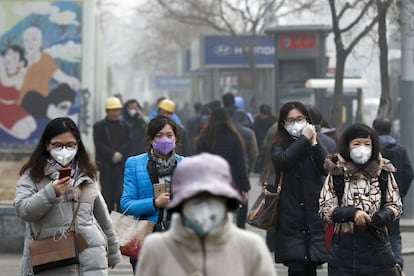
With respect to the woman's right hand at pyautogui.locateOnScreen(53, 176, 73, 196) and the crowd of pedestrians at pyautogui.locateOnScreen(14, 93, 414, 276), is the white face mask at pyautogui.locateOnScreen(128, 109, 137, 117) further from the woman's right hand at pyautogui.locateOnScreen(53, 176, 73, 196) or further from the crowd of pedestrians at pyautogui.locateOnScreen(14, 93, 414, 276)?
the woman's right hand at pyautogui.locateOnScreen(53, 176, 73, 196)

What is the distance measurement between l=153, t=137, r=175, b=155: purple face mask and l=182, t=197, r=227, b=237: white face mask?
367cm

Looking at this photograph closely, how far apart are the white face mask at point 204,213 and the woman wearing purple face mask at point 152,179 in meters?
3.52

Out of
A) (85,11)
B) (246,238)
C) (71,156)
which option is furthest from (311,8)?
(246,238)

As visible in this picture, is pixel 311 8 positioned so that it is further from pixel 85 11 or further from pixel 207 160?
pixel 207 160

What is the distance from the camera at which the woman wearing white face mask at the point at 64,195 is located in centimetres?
698

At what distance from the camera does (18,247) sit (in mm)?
14000

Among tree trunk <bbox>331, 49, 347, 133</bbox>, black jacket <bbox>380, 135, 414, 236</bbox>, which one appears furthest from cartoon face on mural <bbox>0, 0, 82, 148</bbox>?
black jacket <bbox>380, 135, 414, 236</bbox>

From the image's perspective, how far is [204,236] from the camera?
4363 mm

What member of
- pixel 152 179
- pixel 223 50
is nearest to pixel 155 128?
pixel 152 179

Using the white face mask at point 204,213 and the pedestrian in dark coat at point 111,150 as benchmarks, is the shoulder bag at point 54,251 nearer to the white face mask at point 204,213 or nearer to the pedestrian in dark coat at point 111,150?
the white face mask at point 204,213

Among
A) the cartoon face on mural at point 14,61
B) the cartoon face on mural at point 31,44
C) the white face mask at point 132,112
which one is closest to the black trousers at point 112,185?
the white face mask at point 132,112

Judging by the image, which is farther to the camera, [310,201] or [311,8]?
[311,8]

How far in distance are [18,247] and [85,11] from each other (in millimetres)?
10316

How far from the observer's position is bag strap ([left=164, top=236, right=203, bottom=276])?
446 centimetres
